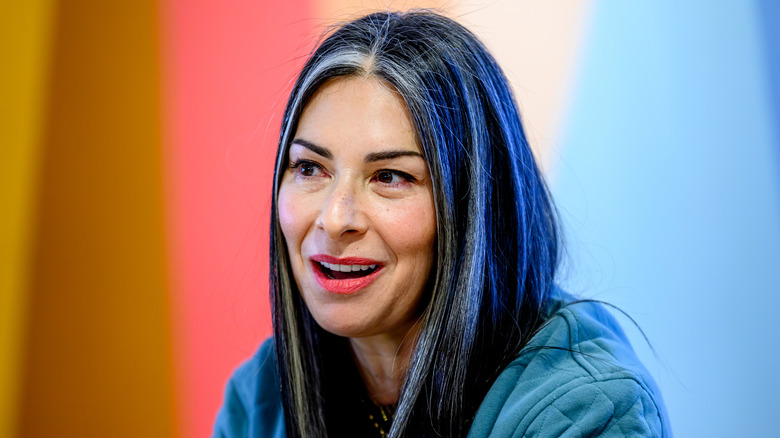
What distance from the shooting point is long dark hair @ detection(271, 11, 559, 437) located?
1348 millimetres

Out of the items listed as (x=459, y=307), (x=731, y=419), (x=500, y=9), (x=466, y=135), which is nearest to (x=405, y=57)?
(x=466, y=135)

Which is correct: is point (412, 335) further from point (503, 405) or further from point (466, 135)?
point (466, 135)

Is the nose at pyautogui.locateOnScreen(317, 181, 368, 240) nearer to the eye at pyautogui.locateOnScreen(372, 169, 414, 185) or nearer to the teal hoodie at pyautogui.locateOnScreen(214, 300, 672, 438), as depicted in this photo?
the eye at pyautogui.locateOnScreen(372, 169, 414, 185)

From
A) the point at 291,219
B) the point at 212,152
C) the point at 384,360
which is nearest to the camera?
the point at 291,219

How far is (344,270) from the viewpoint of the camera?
4.50 ft

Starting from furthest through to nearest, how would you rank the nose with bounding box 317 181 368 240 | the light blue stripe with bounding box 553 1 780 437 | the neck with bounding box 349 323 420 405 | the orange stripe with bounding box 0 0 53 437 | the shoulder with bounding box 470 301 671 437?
the orange stripe with bounding box 0 0 53 437 < the light blue stripe with bounding box 553 1 780 437 < the neck with bounding box 349 323 420 405 < the nose with bounding box 317 181 368 240 < the shoulder with bounding box 470 301 671 437

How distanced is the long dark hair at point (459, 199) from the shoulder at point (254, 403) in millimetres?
355

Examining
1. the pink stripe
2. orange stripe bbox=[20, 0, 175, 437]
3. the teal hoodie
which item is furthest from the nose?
orange stripe bbox=[20, 0, 175, 437]

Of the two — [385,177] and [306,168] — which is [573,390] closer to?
[385,177]

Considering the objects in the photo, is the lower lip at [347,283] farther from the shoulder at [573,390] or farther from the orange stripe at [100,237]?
the orange stripe at [100,237]

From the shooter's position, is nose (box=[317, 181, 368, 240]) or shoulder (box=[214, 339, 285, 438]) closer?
nose (box=[317, 181, 368, 240])

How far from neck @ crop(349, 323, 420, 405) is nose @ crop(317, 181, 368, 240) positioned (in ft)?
0.88

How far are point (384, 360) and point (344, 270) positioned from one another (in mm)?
295

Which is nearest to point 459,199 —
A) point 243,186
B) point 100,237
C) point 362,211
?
point 362,211
